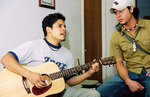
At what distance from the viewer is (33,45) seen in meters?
1.92

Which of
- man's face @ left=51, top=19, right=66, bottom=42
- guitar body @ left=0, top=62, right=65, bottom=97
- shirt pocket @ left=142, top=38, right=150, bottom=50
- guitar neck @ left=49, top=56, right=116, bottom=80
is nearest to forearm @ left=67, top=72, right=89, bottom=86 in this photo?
guitar neck @ left=49, top=56, right=116, bottom=80

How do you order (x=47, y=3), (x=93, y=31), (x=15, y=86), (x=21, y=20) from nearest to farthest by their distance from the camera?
(x=15, y=86) < (x=21, y=20) < (x=47, y=3) < (x=93, y=31)

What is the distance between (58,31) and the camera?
209cm

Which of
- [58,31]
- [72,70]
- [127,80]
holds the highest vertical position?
[58,31]

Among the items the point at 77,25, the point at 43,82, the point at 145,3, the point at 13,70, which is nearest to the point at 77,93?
the point at 43,82

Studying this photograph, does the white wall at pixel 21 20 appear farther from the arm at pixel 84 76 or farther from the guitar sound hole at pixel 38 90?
the arm at pixel 84 76

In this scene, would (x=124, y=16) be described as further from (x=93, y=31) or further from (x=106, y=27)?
(x=106, y=27)

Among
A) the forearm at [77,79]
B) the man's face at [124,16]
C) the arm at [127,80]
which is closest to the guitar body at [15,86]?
the forearm at [77,79]

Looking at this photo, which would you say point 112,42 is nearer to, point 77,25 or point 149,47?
point 149,47

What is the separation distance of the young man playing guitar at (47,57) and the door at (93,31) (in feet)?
5.95

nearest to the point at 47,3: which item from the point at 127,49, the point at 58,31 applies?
the point at 58,31

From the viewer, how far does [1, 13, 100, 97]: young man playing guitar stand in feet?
5.53

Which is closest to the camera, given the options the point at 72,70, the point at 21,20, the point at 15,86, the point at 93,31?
the point at 15,86

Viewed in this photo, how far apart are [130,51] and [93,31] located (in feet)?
6.85
